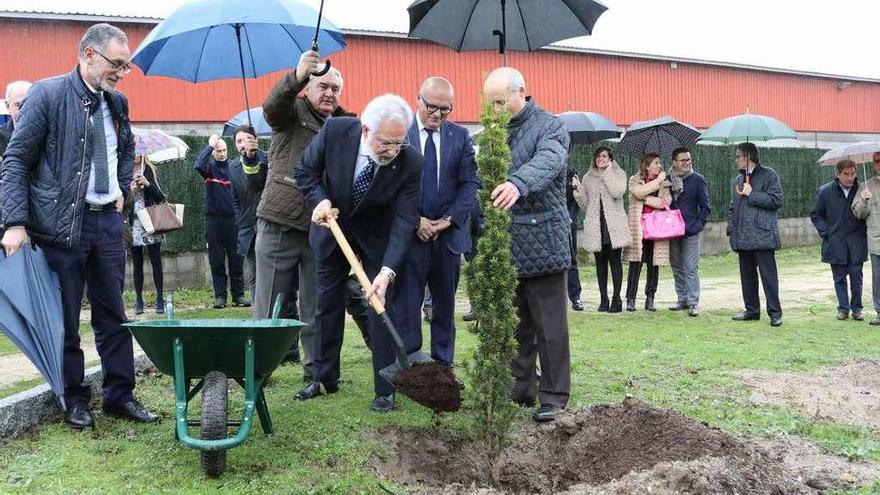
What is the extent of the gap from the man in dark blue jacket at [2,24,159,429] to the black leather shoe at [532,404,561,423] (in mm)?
2267

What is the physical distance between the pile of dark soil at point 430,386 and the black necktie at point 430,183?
5.82ft

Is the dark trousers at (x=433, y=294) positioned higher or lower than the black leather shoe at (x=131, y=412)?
higher

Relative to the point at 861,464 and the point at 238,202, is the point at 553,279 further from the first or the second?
the point at 238,202

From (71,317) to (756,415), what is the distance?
406 centimetres

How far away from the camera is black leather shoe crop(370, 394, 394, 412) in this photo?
5.34 m

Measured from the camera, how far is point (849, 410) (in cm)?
566

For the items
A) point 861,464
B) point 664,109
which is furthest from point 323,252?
point 664,109

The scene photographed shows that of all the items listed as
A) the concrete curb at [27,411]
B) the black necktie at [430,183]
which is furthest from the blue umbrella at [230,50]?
the concrete curb at [27,411]

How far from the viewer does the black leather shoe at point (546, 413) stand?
522 centimetres

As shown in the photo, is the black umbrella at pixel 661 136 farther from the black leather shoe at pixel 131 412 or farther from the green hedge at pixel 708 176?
the black leather shoe at pixel 131 412

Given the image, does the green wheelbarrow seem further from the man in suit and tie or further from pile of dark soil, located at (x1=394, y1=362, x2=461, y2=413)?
the man in suit and tie

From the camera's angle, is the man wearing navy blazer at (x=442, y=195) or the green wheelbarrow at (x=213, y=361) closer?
the green wheelbarrow at (x=213, y=361)

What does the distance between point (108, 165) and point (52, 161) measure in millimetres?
306

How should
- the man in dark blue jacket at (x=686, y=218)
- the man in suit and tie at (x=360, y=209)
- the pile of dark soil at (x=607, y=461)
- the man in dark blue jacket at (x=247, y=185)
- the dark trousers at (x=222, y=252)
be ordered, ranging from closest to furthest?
1. the pile of dark soil at (x=607, y=461)
2. the man in suit and tie at (x=360, y=209)
3. the man in dark blue jacket at (x=247, y=185)
4. the man in dark blue jacket at (x=686, y=218)
5. the dark trousers at (x=222, y=252)
